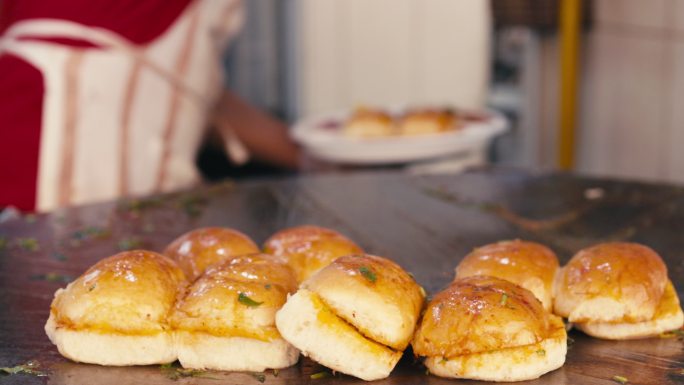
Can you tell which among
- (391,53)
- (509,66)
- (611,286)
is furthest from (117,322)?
(509,66)

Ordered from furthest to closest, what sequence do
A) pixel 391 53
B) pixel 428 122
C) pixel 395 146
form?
pixel 391 53 < pixel 428 122 < pixel 395 146

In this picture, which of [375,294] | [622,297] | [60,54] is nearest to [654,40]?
[60,54]

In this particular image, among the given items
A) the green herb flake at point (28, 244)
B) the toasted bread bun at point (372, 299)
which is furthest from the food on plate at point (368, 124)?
the toasted bread bun at point (372, 299)

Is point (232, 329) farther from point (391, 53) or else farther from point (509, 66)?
point (509, 66)

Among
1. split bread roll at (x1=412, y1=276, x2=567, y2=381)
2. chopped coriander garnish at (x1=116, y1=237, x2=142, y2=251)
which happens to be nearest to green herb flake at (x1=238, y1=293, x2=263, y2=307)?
split bread roll at (x1=412, y1=276, x2=567, y2=381)

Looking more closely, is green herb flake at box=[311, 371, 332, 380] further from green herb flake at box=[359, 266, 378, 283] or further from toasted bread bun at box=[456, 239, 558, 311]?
toasted bread bun at box=[456, 239, 558, 311]

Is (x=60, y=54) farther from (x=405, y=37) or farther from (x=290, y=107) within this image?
(x=290, y=107)
